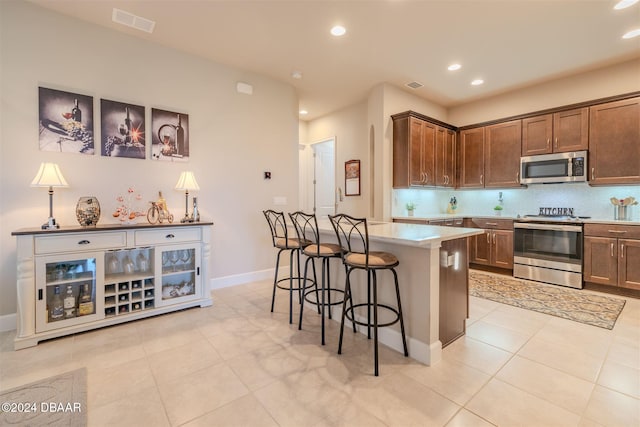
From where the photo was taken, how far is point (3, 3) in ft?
8.26

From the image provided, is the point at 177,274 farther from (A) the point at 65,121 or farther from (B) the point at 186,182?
(A) the point at 65,121

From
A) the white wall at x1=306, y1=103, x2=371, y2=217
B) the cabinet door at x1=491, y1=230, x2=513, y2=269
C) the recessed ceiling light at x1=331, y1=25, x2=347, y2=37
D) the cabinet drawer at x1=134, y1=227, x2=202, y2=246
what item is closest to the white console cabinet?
the cabinet drawer at x1=134, y1=227, x2=202, y2=246

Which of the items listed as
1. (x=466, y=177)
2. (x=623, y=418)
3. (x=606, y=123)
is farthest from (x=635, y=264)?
(x=623, y=418)

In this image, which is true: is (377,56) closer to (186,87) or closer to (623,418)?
(186,87)

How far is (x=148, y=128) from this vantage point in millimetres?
3225

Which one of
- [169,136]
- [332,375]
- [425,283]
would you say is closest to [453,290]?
[425,283]

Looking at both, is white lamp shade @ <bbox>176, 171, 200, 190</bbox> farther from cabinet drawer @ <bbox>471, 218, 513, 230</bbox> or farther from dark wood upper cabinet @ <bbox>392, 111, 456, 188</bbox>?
cabinet drawer @ <bbox>471, 218, 513, 230</bbox>

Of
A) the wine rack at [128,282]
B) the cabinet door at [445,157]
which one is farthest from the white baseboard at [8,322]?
the cabinet door at [445,157]

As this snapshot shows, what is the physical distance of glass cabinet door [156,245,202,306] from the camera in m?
2.92

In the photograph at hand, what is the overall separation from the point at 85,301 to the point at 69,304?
11 centimetres

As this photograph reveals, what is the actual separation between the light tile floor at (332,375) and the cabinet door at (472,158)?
9.25ft

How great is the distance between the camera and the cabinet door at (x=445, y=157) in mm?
4875

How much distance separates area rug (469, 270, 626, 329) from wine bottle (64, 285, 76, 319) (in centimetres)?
424

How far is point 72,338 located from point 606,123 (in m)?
6.48
